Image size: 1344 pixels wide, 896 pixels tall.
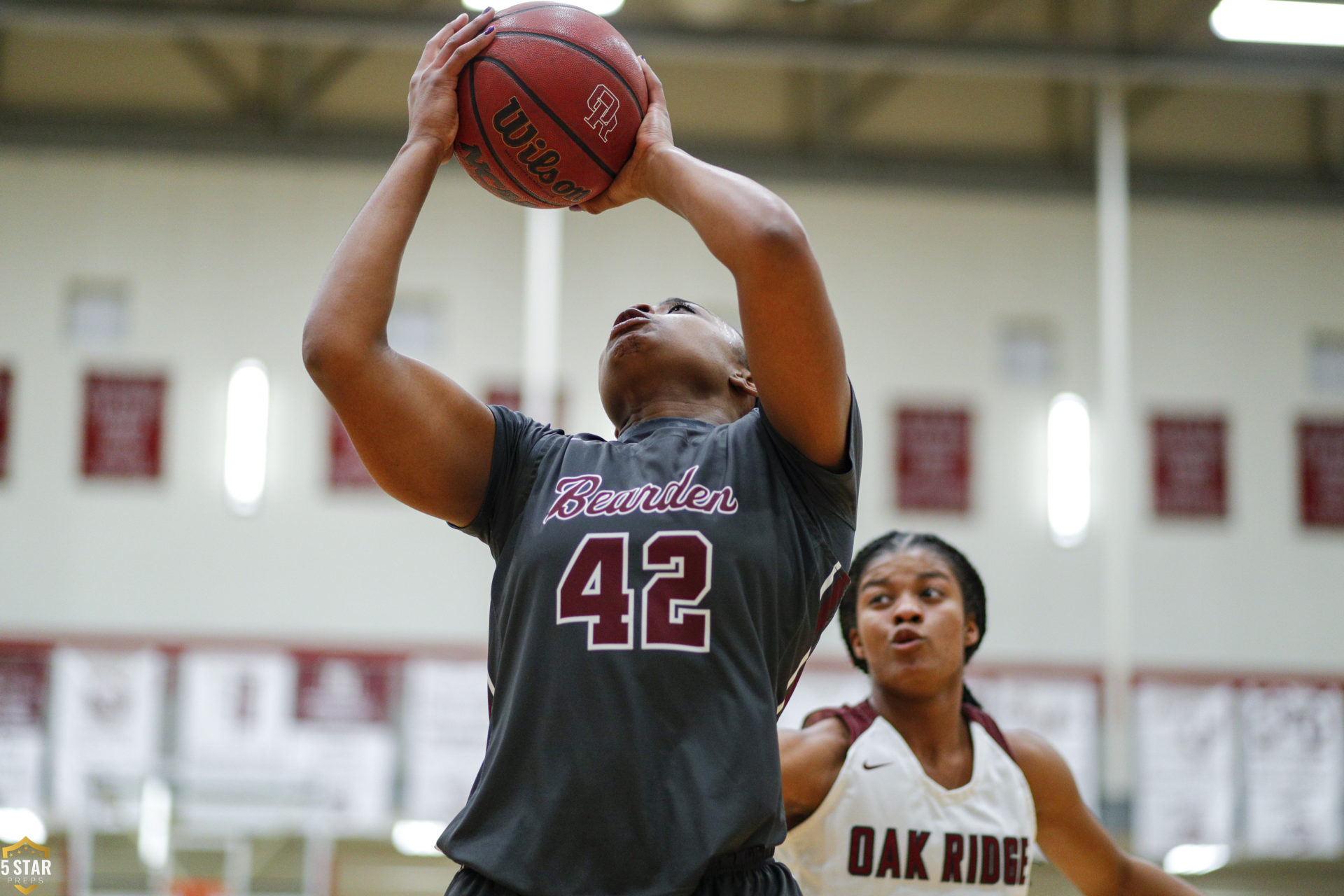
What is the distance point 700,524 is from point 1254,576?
1279 cm

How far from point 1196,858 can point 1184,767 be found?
2.21 ft

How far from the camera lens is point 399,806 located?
969 centimetres

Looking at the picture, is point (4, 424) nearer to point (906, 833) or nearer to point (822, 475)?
point (906, 833)

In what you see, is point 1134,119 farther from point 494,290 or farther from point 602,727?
point 602,727

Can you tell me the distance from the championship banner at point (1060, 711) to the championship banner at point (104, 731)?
20.9 feet

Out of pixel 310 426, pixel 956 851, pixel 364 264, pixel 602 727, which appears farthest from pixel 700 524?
pixel 310 426

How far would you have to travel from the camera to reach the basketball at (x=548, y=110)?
6.88 feet

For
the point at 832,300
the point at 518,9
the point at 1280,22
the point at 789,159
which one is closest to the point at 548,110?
the point at 518,9

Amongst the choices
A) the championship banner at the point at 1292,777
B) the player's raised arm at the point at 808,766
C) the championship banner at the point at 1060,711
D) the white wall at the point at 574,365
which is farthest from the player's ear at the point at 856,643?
the white wall at the point at 574,365

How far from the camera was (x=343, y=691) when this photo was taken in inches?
396

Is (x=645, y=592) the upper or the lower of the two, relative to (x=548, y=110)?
lower

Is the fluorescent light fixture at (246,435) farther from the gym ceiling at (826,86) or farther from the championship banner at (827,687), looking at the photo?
the championship banner at (827,687)

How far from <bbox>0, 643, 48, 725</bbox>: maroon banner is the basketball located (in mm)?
8904

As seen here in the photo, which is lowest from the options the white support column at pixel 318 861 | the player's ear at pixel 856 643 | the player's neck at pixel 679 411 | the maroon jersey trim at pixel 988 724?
the white support column at pixel 318 861
